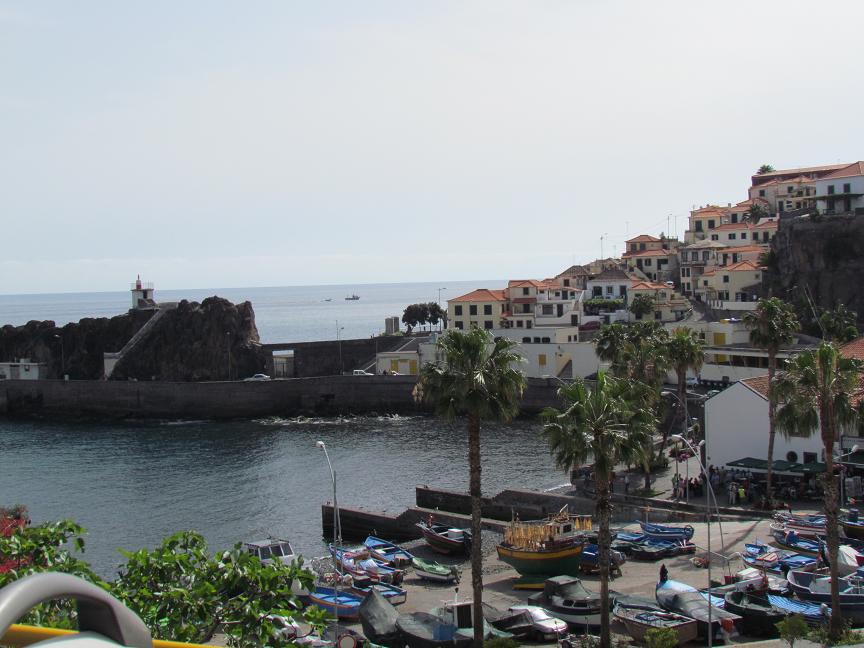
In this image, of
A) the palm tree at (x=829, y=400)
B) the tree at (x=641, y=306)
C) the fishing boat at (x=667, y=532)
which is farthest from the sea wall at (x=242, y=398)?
the palm tree at (x=829, y=400)

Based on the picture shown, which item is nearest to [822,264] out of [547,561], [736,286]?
[736,286]

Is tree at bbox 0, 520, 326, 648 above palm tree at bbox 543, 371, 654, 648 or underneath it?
underneath

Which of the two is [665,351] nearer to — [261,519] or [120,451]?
[261,519]

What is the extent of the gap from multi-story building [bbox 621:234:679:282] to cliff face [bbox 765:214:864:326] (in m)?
31.8

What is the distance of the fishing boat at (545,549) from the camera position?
38875 mm

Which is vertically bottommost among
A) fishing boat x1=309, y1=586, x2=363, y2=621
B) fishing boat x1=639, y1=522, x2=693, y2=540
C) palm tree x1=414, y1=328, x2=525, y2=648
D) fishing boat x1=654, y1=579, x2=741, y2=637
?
fishing boat x1=309, y1=586, x2=363, y2=621

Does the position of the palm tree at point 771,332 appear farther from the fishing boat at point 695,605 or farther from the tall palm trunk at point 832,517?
the tall palm trunk at point 832,517

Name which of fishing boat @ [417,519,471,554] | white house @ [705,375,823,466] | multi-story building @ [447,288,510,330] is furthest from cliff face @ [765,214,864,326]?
fishing boat @ [417,519,471,554]

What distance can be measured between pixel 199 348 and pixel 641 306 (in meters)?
52.4

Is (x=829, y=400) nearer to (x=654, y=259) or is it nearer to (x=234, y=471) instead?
(x=234, y=471)

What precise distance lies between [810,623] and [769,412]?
20.5m

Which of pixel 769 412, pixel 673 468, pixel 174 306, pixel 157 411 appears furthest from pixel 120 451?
pixel 769 412

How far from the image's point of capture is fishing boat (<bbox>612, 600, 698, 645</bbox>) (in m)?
29.4

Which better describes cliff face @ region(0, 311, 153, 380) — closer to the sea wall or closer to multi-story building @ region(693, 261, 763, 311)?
the sea wall
